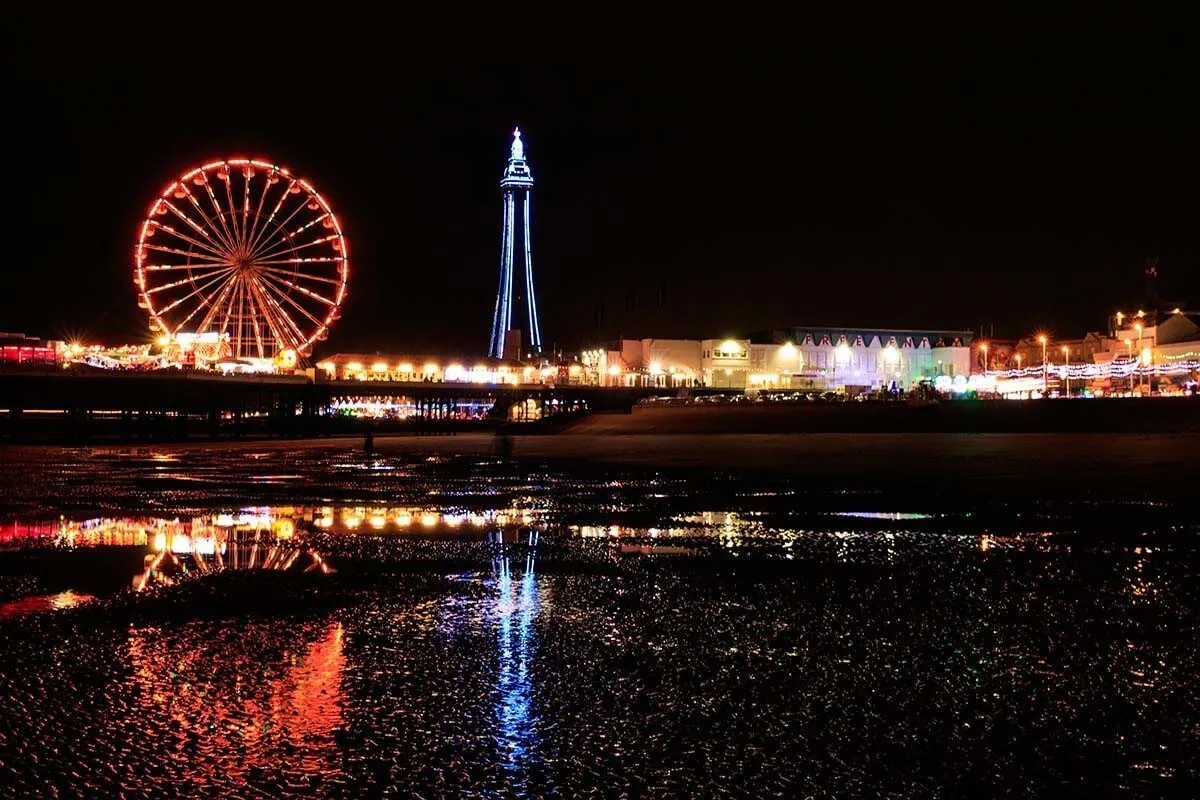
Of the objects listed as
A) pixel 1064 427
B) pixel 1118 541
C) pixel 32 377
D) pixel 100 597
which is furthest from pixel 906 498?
pixel 32 377

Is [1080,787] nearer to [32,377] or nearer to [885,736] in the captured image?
[885,736]

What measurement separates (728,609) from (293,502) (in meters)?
12.3

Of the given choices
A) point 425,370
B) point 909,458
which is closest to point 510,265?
point 425,370

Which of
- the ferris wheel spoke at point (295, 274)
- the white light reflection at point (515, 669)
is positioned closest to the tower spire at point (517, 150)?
the ferris wheel spoke at point (295, 274)

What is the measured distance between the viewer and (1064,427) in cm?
4959

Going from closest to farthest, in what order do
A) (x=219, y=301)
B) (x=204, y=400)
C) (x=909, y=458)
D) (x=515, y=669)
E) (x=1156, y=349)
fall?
(x=515, y=669) < (x=909, y=458) < (x=219, y=301) < (x=204, y=400) < (x=1156, y=349)

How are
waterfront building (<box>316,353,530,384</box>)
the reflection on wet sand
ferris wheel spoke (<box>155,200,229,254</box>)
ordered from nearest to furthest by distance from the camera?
the reflection on wet sand < ferris wheel spoke (<box>155,200,229,254</box>) < waterfront building (<box>316,353,530,384</box>)

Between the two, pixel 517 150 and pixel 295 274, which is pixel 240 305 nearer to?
pixel 295 274

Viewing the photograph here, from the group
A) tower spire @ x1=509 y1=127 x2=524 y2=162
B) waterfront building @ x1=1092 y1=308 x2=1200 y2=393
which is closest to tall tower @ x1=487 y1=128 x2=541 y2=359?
tower spire @ x1=509 y1=127 x2=524 y2=162

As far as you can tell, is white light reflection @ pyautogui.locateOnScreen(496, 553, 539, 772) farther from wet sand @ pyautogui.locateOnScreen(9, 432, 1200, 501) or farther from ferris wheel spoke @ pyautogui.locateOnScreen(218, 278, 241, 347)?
ferris wheel spoke @ pyautogui.locateOnScreen(218, 278, 241, 347)

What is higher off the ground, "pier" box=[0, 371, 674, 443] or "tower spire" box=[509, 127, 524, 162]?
"tower spire" box=[509, 127, 524, 162]

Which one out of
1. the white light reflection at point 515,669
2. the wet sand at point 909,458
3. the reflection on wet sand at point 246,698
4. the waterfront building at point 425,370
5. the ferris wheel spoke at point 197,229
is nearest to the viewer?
the reflection on wet sand at point 246,698

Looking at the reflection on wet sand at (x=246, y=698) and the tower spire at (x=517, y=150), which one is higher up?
the tower spire at (x=517, y=150)

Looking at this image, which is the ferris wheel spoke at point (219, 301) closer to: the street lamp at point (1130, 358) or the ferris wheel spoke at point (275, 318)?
the ferris wheel spoke at point (275, 318)
